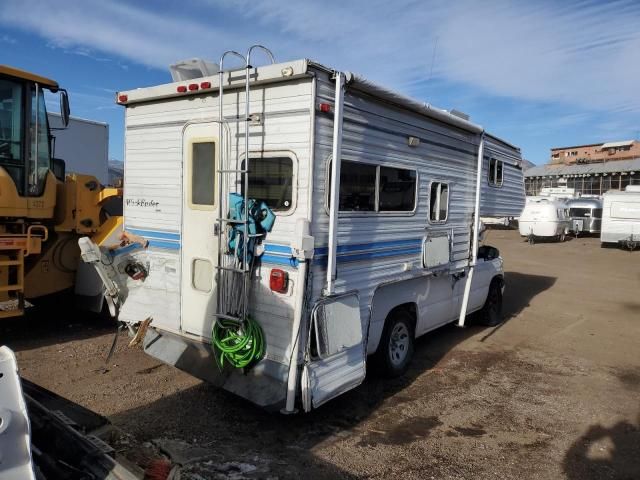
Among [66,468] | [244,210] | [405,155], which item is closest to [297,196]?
[244,210]

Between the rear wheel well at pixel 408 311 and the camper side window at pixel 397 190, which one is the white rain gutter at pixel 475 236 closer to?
the rear wheel well at pixel 408 311

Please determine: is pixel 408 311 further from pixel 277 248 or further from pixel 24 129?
pixel 24 129

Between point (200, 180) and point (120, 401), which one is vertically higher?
point (200, 180)

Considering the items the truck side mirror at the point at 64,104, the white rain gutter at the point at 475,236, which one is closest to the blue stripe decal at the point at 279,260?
the white rain gutter at the point at 475,236

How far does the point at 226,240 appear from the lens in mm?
4430

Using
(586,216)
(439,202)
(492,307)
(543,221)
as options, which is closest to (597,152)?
(586,216)

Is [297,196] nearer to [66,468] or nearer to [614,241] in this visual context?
[66,468]

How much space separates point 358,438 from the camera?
431 cm

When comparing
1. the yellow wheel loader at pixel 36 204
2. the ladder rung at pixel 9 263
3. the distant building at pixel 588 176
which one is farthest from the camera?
the distant building at pixel 588 176

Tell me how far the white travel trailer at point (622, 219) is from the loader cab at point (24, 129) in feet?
75.3

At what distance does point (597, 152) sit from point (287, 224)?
6759cm

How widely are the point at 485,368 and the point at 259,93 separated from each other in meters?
4.27

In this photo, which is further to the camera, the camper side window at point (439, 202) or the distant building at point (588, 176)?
the distant building at point (588, 176)

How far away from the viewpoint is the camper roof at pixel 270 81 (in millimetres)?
3932
